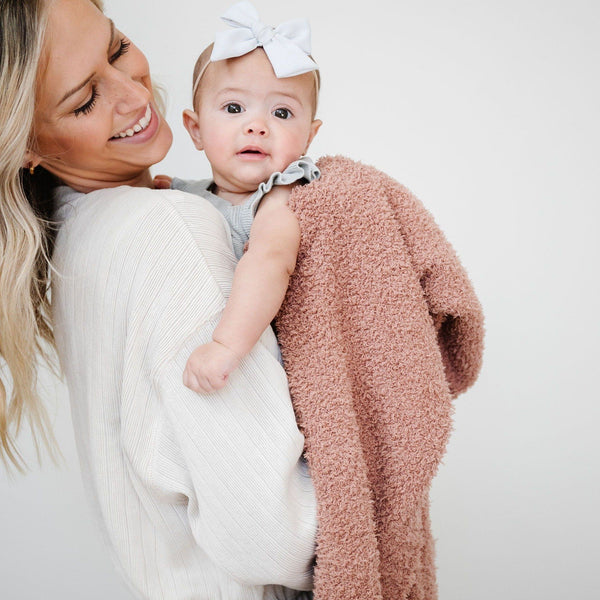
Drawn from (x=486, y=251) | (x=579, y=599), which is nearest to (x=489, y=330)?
(x=486, y=251)

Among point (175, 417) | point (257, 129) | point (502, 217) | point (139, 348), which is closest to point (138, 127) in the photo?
point (257, 129)

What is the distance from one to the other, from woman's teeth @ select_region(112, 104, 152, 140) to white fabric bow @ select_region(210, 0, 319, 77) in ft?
0.54

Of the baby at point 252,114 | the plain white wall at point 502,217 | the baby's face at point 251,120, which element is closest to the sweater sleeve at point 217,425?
the baby at point 252,114

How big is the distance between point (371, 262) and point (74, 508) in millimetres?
1537

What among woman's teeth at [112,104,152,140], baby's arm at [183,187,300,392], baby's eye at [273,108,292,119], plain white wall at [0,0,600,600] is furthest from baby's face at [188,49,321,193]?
plain white wall at [0,0,600,600]

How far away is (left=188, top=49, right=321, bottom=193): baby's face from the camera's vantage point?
4.14ft

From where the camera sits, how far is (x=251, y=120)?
1257 millimetres

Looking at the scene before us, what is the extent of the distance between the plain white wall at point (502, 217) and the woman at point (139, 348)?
3.80ft

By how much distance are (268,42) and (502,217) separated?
1.37m

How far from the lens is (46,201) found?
4.32 ft

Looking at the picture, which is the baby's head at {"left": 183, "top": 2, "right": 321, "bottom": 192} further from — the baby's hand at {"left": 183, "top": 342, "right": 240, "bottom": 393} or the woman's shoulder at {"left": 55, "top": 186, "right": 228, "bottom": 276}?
the baby's hand at {"left": 183, "top": 342, "right": 240, "bottom": 393}

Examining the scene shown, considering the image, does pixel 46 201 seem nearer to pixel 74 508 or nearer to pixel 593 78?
pixel 74 508

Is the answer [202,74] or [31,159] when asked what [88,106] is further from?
[202,74]

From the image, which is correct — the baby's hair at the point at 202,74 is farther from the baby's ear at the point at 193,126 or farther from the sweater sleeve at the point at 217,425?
the sweater sleeve at the point at 217,425
